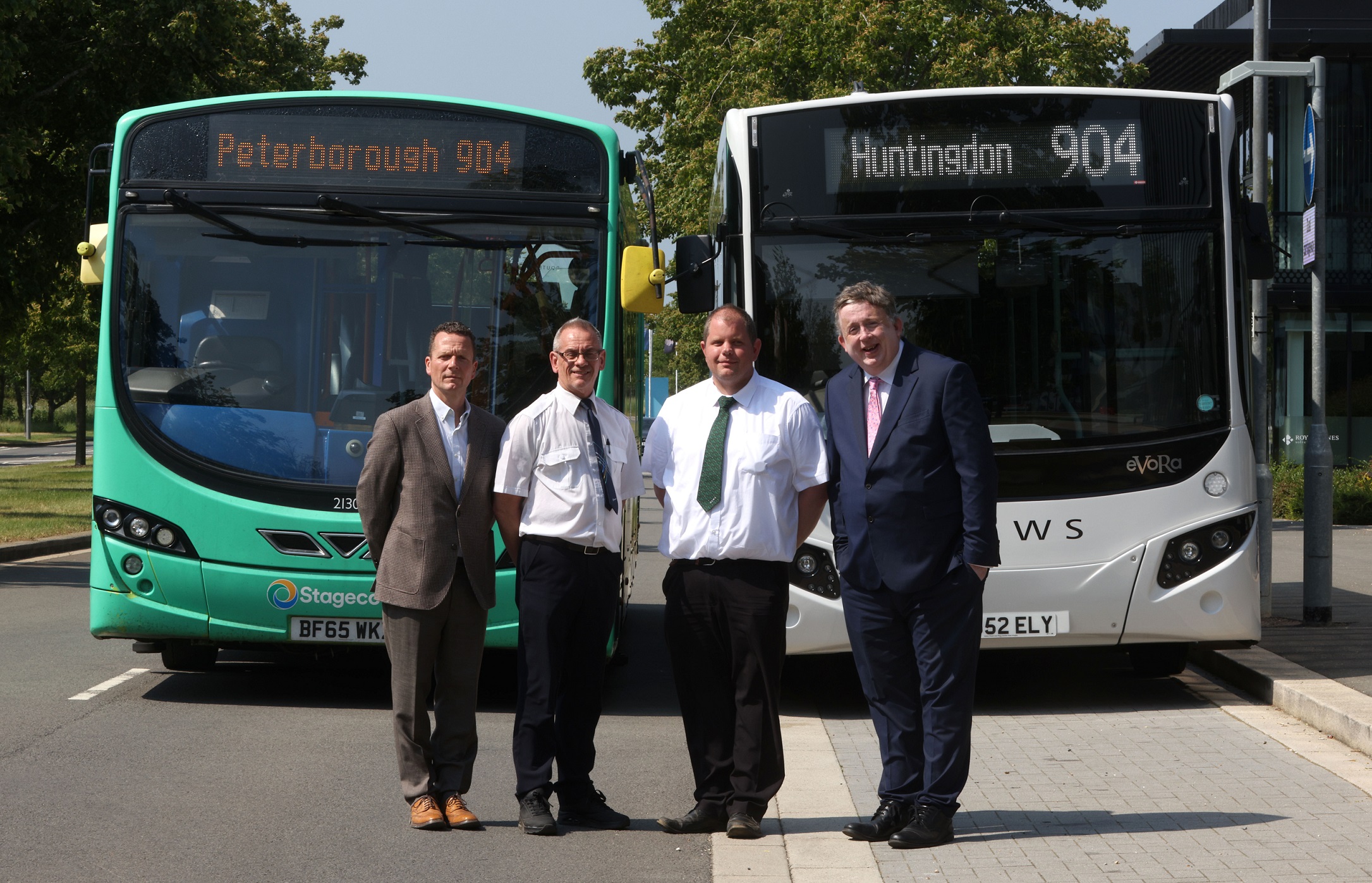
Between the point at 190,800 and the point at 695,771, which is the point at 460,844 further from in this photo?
the point at 190,800

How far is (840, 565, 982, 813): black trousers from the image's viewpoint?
17.3 feet

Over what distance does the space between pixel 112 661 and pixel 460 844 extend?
16.3 feet

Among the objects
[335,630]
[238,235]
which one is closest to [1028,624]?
[335,630]

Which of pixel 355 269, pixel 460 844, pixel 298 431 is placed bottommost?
pixel 460 844

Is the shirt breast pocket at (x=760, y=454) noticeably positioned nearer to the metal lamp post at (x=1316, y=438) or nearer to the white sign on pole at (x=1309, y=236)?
the metal lamp post at (x=1316, y=438)

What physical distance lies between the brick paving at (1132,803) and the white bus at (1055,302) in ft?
1.78

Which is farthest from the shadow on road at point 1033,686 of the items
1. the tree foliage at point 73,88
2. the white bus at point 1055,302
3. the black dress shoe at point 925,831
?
the tree foliage at point 73,88

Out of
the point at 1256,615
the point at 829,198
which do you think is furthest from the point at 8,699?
the point at 1256,615

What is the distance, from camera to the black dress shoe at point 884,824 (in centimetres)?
525

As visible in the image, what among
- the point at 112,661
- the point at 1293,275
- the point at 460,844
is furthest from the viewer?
the point at 1293,275

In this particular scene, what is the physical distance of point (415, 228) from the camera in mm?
7871

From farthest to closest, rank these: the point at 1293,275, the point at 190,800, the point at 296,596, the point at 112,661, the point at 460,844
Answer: the point at 1293,275 → the point at 112,661 → the point at 296,596 → the point at 190,800 → the point at 460,844

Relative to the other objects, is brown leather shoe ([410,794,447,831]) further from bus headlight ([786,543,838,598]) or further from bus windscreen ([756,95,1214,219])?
bus windscreen ([756,95,1214,219])

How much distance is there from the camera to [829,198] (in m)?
8.09
